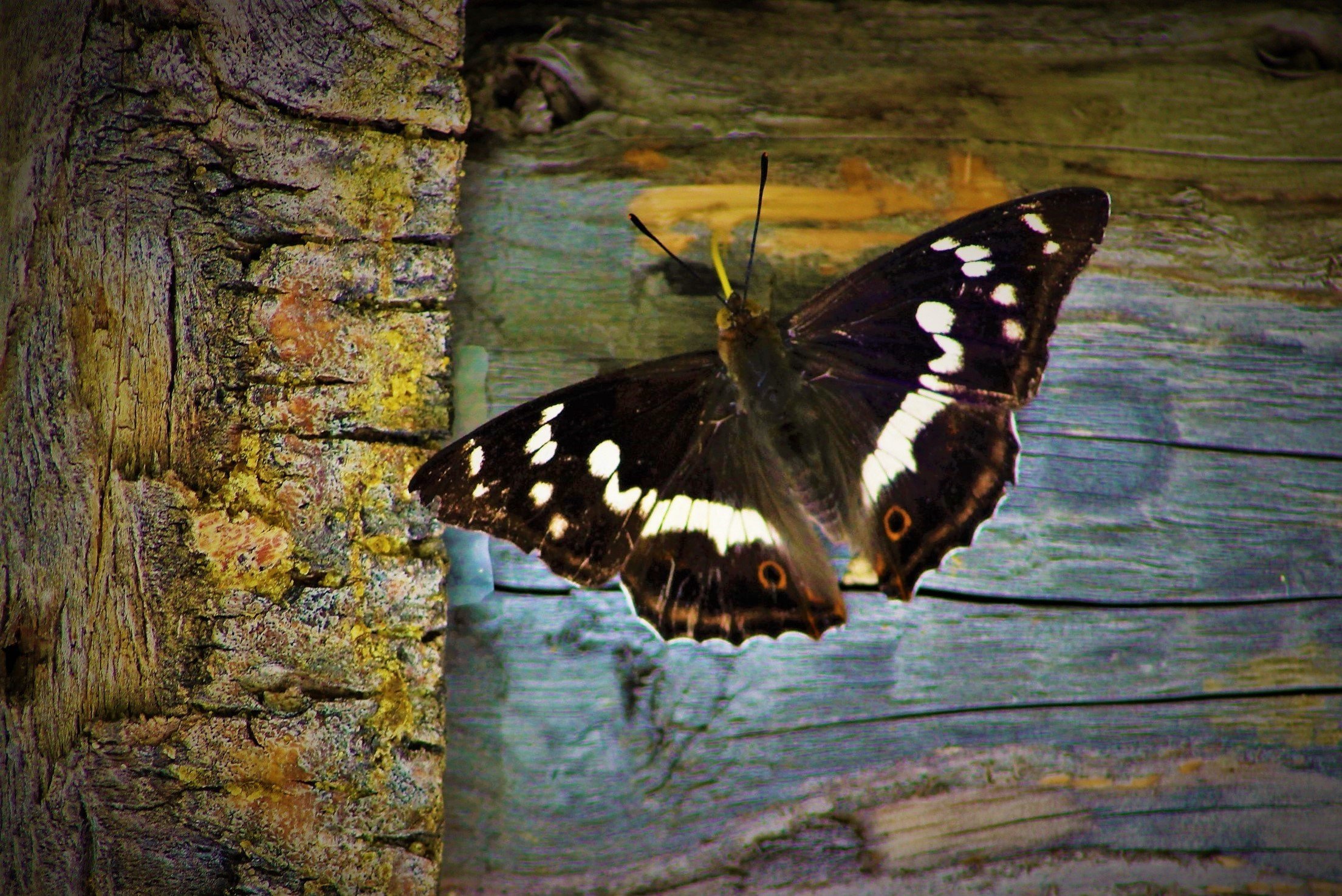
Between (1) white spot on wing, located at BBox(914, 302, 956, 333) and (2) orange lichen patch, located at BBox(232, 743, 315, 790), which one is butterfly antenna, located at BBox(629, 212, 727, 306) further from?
(2) orange lichen patch, located at BBox(232, 743, 315, 790)

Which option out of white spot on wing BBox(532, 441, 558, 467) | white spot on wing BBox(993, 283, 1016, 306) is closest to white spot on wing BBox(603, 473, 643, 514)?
white spot on wing BBox(532, 441, 558, 467)

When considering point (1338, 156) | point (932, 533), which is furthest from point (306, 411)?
point (1338, 156)

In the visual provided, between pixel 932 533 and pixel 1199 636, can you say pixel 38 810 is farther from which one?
pixel 1199 636

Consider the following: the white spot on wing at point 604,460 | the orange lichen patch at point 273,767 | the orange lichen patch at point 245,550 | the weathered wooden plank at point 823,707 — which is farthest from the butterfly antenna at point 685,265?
the orange lichen patch at point 273,767

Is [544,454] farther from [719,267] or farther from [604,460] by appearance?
[719,267]

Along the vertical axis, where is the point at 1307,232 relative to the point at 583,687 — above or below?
above

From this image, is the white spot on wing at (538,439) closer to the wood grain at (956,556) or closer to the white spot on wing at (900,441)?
the wood grain at (956,556)
